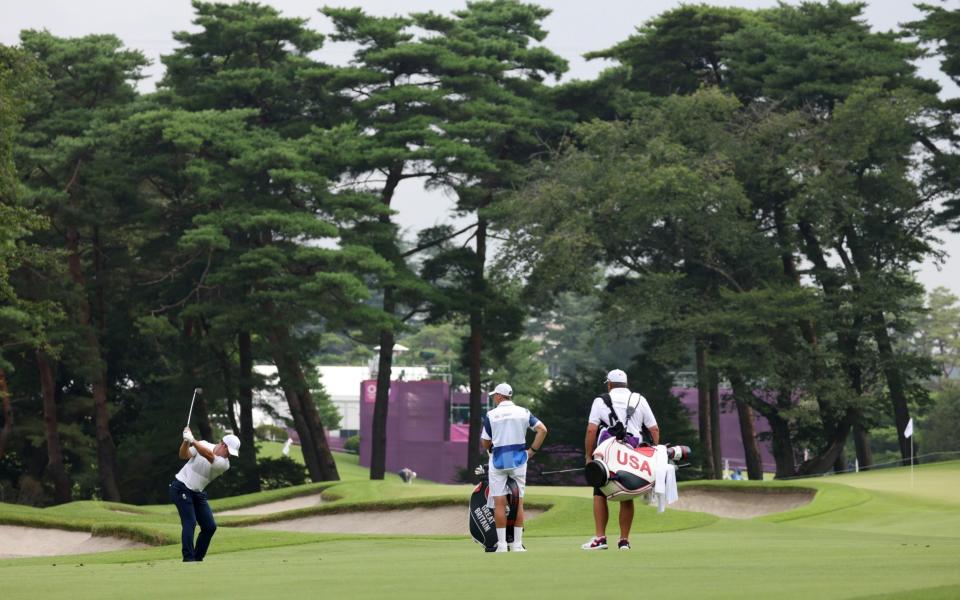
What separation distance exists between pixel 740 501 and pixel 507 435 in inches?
602

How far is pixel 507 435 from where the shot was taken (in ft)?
48.0

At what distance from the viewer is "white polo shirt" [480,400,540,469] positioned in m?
14.6

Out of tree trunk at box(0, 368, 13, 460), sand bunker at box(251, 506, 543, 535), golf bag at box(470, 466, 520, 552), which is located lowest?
sand bunker at box(251, 506, 543, 535)

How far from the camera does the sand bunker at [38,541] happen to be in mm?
26906

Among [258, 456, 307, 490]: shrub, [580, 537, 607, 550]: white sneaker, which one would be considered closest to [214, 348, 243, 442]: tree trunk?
[258, 456, 307, 490]: shrub

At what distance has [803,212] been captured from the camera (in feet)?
149

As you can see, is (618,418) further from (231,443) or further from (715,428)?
(715,428)

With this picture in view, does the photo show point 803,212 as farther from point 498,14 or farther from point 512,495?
point 512,495

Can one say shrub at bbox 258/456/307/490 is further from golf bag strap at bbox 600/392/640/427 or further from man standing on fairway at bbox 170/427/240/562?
golf bag strap at bbox 600/392/640/427

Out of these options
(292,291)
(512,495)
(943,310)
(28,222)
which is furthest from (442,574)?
(943,310)

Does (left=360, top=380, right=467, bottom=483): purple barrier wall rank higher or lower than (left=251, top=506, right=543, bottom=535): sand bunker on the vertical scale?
higher

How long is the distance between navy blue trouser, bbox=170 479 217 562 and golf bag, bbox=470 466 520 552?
2829 mm

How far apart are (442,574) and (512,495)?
3.84 meters

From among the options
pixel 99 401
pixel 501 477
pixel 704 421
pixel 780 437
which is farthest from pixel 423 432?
pixel 501 477
